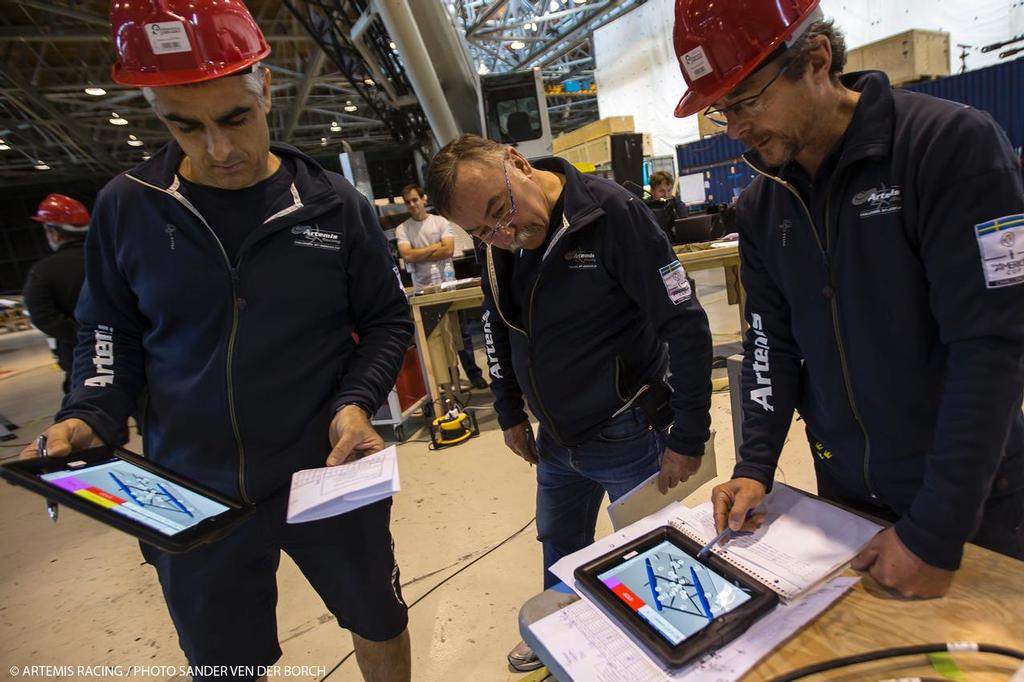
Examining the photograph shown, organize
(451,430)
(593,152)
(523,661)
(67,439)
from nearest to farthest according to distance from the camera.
A: (67,439) < (523,661) < (451,430) < (593,152)

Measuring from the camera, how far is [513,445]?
5.01ft

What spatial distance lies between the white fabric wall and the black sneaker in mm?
9197

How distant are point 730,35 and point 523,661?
1640mm

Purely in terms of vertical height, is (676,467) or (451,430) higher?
(676,467)

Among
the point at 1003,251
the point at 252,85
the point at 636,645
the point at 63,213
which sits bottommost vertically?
the point at 636,645

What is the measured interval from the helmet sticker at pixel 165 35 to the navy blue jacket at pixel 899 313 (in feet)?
3.22

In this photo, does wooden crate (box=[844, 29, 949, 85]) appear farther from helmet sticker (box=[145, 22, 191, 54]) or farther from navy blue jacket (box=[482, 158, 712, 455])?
helmet sticker (box=[145, 22, 191, 54])

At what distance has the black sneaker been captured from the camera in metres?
1.60

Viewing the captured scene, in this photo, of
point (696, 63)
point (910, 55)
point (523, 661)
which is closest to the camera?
point (696, 63)

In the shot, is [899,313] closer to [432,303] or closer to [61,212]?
[432,303]

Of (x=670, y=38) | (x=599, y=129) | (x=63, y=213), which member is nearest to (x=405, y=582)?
(x=63, y=213)

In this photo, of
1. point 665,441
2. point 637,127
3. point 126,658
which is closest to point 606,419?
point 665,441

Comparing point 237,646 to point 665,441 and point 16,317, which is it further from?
point 16,317

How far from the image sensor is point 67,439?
920mm
